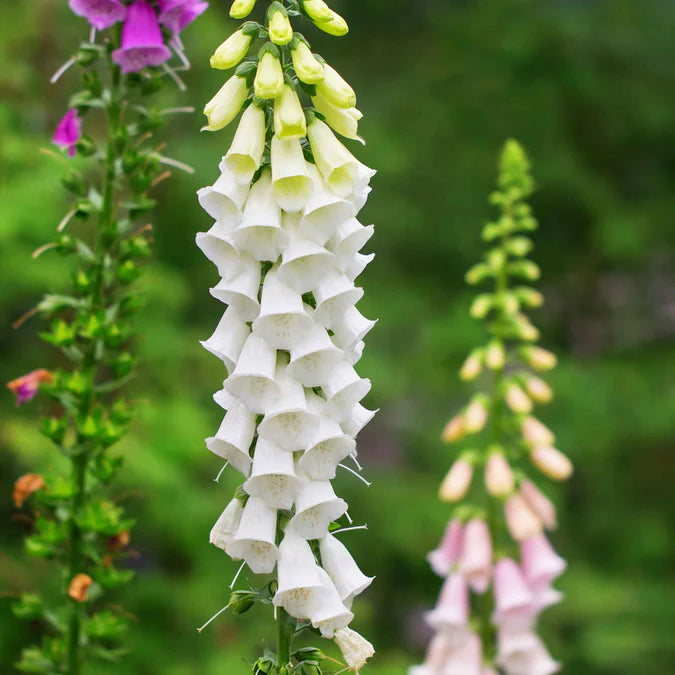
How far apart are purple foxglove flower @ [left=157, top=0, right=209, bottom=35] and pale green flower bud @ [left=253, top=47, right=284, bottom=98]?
0.76 m

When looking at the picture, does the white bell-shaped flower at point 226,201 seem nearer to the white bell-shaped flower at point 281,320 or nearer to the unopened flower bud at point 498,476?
the white bell-shaped flower at point 281,320

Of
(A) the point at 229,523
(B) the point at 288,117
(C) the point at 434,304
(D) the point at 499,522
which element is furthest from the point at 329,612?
(C) the point at 434,304

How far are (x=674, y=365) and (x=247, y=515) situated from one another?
7076 millimetres

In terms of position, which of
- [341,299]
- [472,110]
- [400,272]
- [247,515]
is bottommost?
[247,515]

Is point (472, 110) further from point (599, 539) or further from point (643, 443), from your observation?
point (599, 539)

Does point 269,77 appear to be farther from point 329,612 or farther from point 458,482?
point 458,482

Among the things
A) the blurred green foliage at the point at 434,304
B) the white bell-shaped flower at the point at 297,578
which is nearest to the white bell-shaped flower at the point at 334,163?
the white bell-shaped flower at the point at 297,578

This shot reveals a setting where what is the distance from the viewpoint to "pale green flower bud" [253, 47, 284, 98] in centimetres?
166

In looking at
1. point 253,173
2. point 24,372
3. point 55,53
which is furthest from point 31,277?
point 253,173

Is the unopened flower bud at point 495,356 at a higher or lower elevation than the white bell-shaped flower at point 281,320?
higher

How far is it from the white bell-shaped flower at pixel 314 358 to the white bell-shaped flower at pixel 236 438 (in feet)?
0.42

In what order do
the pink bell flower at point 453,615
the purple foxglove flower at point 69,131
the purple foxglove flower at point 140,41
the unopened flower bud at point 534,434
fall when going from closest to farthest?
the purple foxglove flower at point 140,41 → the purple foxglove flower at point 69,131 → the pink bell flower at point 453,615 → the unopened flower bud at point 534,434

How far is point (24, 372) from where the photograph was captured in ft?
21.0

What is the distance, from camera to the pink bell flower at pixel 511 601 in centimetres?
314
